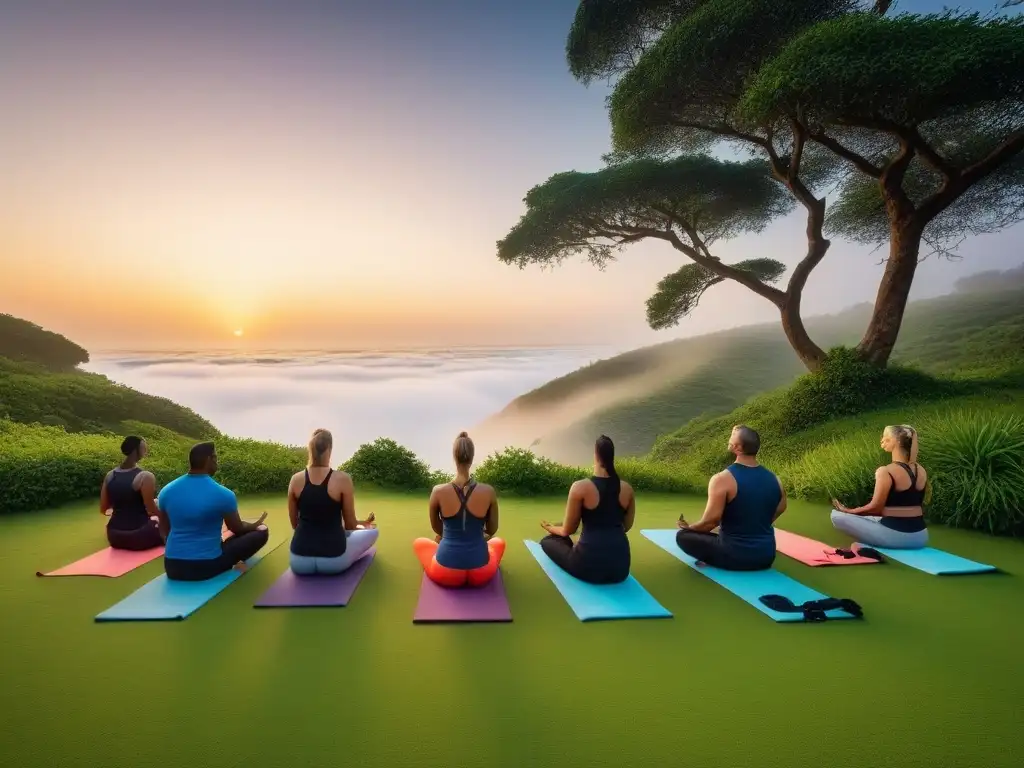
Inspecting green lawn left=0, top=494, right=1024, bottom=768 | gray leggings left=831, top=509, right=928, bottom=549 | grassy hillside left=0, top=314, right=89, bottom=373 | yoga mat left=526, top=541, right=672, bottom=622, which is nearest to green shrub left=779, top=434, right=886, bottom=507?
gray leggings left=831, top=509, right=928, bottom=549

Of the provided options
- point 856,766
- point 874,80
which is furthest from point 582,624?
point 874,80

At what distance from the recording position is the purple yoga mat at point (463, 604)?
3453 mm

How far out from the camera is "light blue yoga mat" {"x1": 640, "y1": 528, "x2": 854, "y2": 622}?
3572 mm

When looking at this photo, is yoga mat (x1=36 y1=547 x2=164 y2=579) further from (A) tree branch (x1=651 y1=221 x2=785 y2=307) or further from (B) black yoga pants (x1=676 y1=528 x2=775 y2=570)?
(A) tree branch (x1=651 y1=221 x2=785 y2=307)

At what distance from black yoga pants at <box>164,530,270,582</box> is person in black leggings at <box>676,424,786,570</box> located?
335 centimetres

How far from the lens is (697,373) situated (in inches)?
Answer: 858

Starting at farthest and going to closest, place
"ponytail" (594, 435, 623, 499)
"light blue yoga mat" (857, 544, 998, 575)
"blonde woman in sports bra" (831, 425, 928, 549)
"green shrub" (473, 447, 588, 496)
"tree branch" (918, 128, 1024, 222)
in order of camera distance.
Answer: "tree branch" (918, 128, 1024, 222), "green shrub" (473, 447, 588, 496), "blonde woman in sports bra" (831, 425, 928, 549), "light blue yoga mat" (857, 544, 998, 575), "ponytail" (594, 435, 623, 499)

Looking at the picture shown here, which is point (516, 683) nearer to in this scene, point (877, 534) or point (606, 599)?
point (606, 599)

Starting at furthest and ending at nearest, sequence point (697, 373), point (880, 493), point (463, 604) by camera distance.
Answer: point (697, 373), point (880, 493), point (463, 604)

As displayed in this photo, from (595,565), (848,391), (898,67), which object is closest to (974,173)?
(898,67)

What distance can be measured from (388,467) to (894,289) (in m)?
9.12

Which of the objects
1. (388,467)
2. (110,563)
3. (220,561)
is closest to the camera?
(220,561)

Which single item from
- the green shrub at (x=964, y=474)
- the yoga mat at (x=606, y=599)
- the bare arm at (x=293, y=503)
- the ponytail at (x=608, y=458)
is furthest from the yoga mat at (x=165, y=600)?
the green shrub at (x=964, y=474)

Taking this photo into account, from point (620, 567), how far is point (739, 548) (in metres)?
0.97
